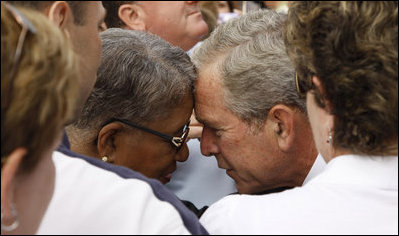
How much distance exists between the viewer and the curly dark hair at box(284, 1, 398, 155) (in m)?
1.58

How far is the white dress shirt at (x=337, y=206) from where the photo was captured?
A: 64.2 inches

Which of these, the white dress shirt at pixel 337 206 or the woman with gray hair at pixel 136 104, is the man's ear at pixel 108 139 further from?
the white dress shirt at pixel 337 206

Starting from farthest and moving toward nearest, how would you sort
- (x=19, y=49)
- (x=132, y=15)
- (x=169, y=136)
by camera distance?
(x=132, y=15), (x=169, y=136), (x=19, y=49)

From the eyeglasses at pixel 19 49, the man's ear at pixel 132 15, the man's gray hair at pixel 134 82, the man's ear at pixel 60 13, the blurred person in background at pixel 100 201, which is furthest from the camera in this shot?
the man's ear at pixel 132 15

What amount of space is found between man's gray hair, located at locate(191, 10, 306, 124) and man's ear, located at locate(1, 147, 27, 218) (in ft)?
4.19

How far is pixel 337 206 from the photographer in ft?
5.39

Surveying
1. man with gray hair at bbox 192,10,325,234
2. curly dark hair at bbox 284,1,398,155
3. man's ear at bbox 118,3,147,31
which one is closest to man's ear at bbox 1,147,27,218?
curly dark hair at bbox 284,1,398,155

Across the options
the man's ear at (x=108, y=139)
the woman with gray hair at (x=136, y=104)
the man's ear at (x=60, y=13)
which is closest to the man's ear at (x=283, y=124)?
the woman with gray hair at (x=136, y=104)

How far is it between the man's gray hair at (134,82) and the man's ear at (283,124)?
0.35 m

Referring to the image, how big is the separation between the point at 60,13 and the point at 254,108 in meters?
0.85

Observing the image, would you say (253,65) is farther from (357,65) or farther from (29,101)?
(29,101)

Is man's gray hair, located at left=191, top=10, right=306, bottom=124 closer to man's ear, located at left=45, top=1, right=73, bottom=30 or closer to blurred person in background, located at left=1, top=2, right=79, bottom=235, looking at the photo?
man's ear, located at left=45, top=1, right=73, bottom=30

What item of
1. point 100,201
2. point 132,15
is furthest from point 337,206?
point 132,15

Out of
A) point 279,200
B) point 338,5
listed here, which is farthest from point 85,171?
point 338,5
